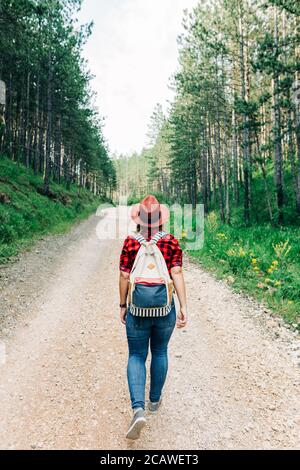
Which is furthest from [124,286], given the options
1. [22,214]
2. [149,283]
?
[22,214]

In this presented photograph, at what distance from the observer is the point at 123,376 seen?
4266 mm

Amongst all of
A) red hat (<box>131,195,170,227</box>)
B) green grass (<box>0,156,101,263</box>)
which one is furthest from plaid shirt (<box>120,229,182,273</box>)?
green grass (<box>0,156,101,263</box>)

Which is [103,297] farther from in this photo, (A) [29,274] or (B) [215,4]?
(B) [215,4]

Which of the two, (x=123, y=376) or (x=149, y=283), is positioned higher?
(x=149, y=283)

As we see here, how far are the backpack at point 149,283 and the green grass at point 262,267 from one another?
3880 millimetres

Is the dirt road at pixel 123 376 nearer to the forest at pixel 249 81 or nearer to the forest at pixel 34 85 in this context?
the forest at pixel 34 85

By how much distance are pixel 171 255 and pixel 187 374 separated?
210 cm

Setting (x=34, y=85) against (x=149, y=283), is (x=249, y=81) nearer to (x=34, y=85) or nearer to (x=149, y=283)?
(x=149, y=283)

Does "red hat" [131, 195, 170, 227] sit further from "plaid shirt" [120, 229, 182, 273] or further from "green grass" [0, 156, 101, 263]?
"green grass" [0, 156, 101, 263]

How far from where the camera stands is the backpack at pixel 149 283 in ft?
10.00

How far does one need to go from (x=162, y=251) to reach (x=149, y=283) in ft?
1.17

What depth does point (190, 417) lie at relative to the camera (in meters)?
3.50

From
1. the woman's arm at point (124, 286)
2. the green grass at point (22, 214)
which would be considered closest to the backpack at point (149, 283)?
the woman's arm at point (124, 286)
